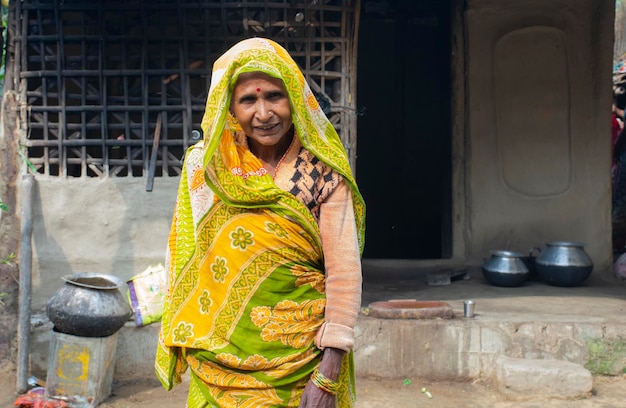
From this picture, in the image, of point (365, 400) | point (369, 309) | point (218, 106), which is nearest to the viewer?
point (218, 106)

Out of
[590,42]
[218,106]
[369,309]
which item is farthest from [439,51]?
[218,106]

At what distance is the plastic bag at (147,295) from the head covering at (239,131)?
3010mm

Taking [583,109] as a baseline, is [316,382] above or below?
below

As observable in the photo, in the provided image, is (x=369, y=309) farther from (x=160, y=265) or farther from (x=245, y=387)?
(x=245, y=387)

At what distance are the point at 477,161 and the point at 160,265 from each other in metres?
3.08

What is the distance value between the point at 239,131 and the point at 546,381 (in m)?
3.17

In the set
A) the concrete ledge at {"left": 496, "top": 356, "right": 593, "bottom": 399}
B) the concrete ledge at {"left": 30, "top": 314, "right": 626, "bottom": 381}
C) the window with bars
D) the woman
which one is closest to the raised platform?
the concrete ledge at {"left": 30, "top": 314, "right": 626, "bottom": 381}

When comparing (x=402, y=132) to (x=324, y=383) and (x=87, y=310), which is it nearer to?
(x=87, y=310)

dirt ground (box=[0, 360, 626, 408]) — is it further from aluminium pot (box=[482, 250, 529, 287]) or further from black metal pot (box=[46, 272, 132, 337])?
aluminium pot (box=[482, 250, 529, 287])

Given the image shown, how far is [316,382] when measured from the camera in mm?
1956

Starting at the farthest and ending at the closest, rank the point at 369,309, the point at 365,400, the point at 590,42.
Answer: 1. the point at 590,42
2. the point at 369,309
3. the point at 365,400

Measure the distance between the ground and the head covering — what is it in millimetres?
2777

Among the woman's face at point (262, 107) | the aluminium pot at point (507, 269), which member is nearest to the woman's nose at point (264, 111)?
the woman's face at point (262, 107)

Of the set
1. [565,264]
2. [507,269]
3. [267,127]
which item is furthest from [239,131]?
[565,264]
